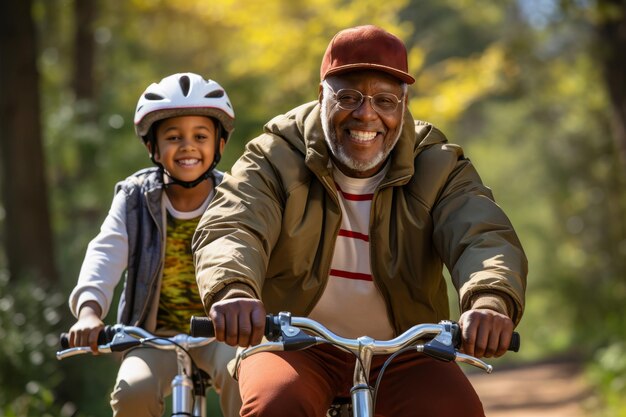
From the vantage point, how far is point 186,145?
5.46 metres

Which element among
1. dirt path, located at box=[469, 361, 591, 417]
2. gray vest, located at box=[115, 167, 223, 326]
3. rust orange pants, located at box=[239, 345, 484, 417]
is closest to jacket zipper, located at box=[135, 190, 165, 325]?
gray vest, located at box=[115, 167, 223, 326]

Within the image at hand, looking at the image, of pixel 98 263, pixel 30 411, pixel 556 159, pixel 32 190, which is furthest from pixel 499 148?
pixel 98 263

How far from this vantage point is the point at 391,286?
4.21m

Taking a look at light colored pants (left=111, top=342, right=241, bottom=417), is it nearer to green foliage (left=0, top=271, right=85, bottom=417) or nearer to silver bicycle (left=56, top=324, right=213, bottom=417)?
silver bicycle (left=56, top=324, right=213, bottom=417)

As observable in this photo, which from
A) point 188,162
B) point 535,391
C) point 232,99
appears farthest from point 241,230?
point 535,391

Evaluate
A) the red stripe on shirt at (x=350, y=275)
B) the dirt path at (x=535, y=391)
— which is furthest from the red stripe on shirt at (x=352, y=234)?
the dirt path at (x=535, y=391)

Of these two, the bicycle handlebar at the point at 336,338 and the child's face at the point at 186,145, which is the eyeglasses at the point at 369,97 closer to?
the bicycle handlebar at the point at 336,338

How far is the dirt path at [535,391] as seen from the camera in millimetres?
15047

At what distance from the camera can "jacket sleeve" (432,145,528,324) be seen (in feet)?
12.4

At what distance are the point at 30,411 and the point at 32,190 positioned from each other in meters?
3.66

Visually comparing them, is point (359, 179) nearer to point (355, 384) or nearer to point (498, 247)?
point (498, 247)

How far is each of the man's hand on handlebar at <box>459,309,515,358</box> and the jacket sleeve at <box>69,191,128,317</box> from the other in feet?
5.84

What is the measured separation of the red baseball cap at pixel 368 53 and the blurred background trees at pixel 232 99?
4580 millimetres

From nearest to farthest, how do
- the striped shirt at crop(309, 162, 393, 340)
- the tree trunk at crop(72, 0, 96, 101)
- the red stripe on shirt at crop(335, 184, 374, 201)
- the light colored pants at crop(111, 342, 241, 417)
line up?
the striped shirt at crop(309, 162, 393, 340)
the red stripe on shirt at crop(335, 184, 374, 201)
the light colored pants at crop(111, 342, 241, 417)
the tree trunk at crop(72, 0, 96, 101)
